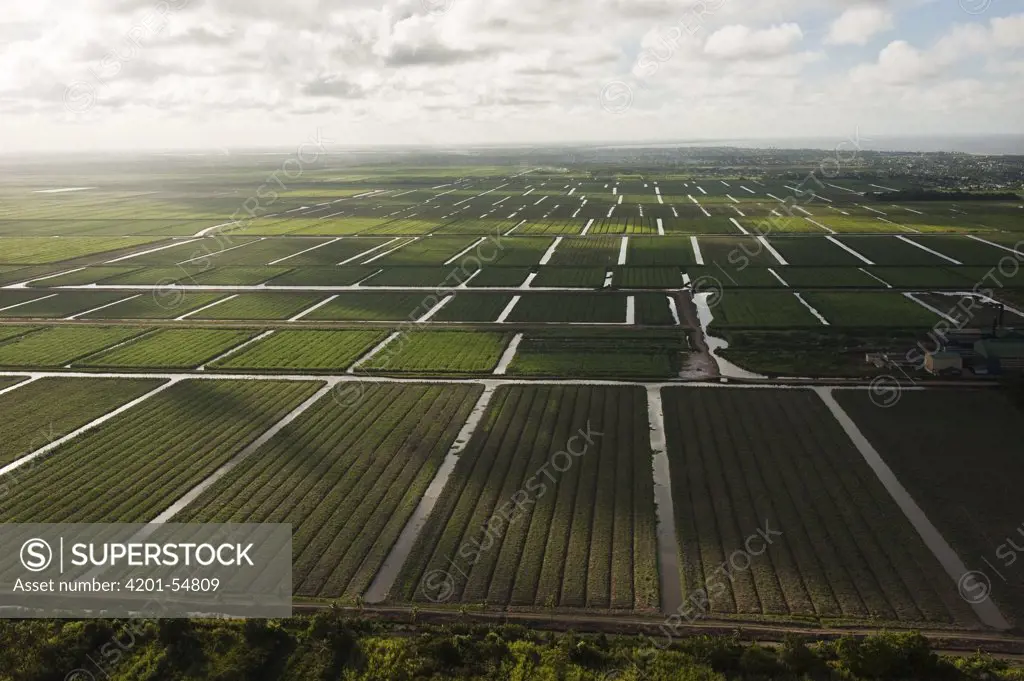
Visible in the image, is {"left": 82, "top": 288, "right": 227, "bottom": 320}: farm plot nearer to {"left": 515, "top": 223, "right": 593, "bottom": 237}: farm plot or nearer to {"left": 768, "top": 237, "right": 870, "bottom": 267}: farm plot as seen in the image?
{"left": 515, "top": 223, "right": 593, "bottom": 237}: farm plot

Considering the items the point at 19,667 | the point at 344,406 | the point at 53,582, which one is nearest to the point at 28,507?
the point at 53,582

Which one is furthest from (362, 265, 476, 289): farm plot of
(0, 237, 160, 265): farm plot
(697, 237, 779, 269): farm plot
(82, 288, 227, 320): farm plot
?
(0, 237, 160, 265): farm plot

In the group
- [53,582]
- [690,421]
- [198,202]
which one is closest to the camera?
[53,582]

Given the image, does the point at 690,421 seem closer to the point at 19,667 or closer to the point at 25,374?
the point at 19,667

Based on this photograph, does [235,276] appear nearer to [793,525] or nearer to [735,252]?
[735,252]

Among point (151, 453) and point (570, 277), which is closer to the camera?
point (151, 453)

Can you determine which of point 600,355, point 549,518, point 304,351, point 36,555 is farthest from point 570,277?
point 36,555

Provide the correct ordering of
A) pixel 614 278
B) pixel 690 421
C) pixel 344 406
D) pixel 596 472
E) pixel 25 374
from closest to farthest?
pixel 596 472 → pixel 690 421 → pixel 344 406 → pixel 25 374 → pixel 614 278
